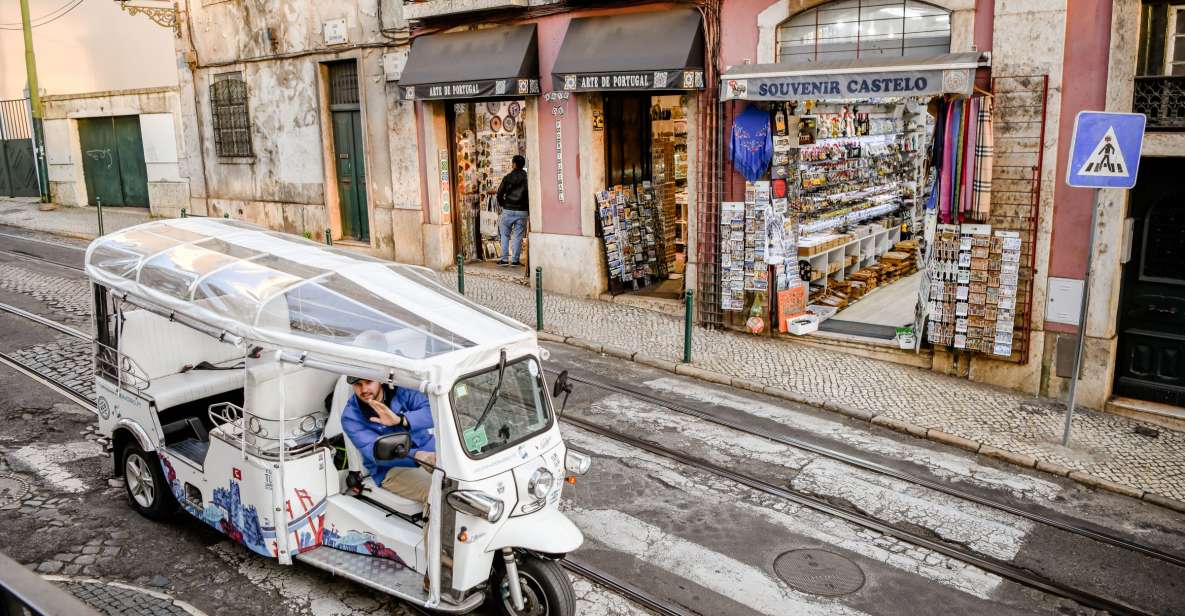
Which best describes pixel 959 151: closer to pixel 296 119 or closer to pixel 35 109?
pixel 296 119

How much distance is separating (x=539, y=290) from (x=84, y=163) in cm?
1906

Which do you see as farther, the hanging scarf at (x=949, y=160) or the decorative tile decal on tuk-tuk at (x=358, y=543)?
the hanging scarf at (x=949, y=160)

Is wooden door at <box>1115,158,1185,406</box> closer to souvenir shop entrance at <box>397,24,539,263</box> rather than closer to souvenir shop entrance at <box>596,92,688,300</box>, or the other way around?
souvenir shop entrance at <box>596,92,688,300</box>

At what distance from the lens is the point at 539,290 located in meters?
12.0

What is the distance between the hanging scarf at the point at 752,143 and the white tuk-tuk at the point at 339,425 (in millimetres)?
6158

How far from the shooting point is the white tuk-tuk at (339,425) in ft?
17.2

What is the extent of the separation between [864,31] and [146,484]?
912 cm

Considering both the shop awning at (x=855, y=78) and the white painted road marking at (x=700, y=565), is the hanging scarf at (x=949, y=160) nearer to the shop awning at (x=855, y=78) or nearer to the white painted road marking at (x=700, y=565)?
the shop awning at (x=855, y=78)

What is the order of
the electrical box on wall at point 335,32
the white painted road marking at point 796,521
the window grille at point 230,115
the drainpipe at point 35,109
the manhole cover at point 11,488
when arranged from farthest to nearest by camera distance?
the drainpipe at point 35,109
the window grille at point 230,115
the electrical box on wall at point 335,32
the manhole cover at point 11,488
the white painted road marking at point 796,521

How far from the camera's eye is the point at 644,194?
14.9 m

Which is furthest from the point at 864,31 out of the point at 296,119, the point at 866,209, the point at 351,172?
the point at 296,119

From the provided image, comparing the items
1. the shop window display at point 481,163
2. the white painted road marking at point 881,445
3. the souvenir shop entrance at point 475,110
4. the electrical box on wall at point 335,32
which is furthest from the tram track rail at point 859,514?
the electrical box on wall at point 335,32

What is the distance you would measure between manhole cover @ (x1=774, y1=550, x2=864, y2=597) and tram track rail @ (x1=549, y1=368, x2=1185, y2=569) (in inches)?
64.6

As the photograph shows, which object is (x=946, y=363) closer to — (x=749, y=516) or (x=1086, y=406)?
(x=1086, y=406)
